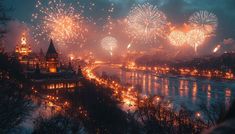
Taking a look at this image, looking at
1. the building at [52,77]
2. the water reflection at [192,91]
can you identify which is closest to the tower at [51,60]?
the building at [52,77]

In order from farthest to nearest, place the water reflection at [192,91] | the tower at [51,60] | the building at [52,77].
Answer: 1. the tower at [51,60]
2. the building at [52,77]
3. the water reflection at [192,91]

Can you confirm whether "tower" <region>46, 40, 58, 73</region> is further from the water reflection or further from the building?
the water reflection

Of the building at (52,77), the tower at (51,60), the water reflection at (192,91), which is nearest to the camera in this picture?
the water reflection at (192,91)

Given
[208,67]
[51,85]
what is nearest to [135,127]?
[51,85]

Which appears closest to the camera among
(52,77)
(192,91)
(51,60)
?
(192,91)

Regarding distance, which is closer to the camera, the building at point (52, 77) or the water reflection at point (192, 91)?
the water reflection at point (192, 91)

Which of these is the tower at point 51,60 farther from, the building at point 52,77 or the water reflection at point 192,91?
the water reflection at point 192,91

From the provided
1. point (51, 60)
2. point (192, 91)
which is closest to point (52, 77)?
point (51, 60)

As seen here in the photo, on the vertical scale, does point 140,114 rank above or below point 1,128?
below

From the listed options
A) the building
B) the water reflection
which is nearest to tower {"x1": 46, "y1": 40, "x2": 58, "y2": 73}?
the building

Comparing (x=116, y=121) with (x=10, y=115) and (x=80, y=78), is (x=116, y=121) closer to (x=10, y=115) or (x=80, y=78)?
(x=10, y=115)

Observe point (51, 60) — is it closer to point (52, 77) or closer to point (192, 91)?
point (52, 77)
